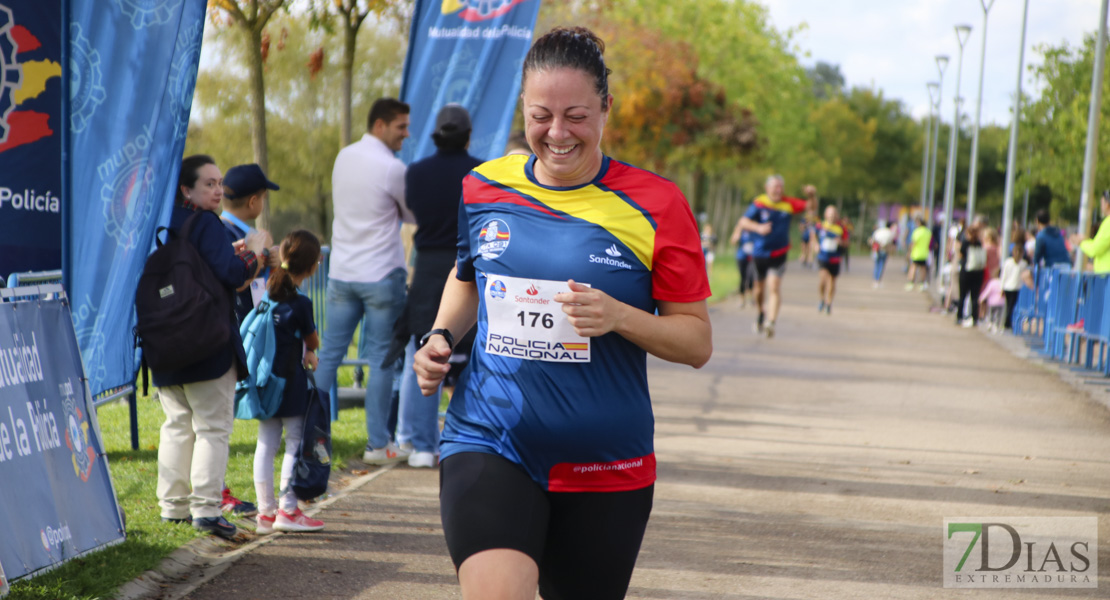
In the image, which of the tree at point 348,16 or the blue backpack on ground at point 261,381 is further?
the tree at point 348,16

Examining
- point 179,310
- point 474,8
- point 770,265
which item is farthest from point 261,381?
point 770,265

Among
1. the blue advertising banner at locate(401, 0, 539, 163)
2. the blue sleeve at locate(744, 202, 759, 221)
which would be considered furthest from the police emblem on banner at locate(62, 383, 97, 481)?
the blue sleeve at locate(744, 202, 759, 221)

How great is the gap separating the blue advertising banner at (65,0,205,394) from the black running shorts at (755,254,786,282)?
11.8m

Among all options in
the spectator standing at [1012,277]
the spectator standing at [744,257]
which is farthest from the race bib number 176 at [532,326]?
the spectator standing at [1012,277]

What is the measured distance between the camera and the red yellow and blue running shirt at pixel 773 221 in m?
16.9

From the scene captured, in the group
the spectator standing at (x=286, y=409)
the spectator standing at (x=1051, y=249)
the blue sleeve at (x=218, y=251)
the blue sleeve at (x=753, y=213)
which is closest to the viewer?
the blue sleeve at (x=218, y=251)

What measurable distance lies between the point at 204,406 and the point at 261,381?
299 mm

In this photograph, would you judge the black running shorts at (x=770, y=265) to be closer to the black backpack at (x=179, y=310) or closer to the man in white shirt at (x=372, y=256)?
the man in white shirt at (x=372, y=256)

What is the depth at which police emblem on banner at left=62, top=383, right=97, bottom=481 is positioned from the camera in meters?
5.01

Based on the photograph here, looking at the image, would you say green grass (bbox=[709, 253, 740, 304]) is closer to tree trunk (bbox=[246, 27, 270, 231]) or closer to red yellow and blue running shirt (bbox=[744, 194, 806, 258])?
red yellow and blue running shirt (bbox=[744, 194, 806, 258])

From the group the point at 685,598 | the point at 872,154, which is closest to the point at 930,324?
the point at 685,598

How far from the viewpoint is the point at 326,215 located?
40.9 m

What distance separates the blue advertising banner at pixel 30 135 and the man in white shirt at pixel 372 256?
222 cm

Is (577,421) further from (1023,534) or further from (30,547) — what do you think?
(1023,534)
